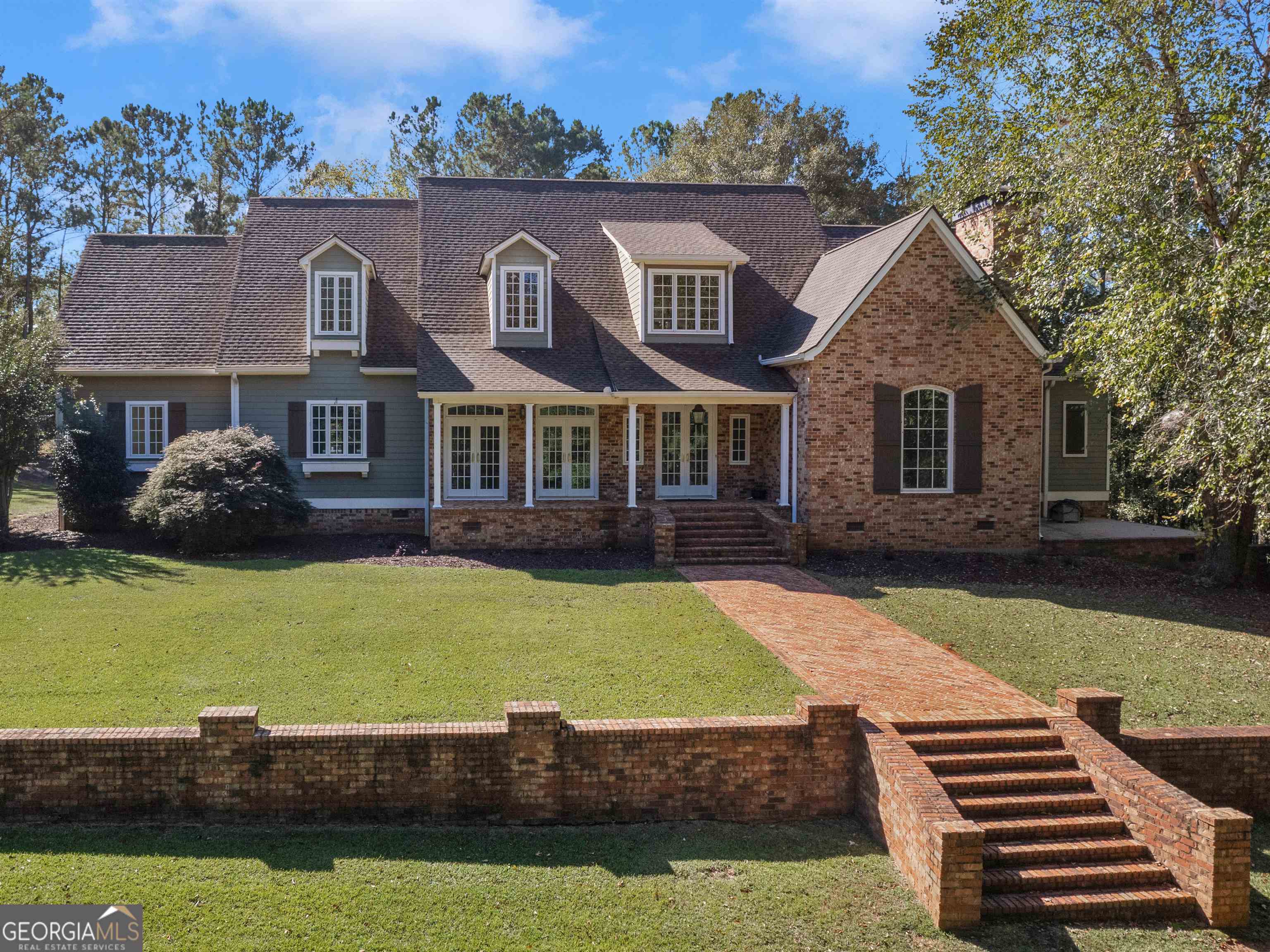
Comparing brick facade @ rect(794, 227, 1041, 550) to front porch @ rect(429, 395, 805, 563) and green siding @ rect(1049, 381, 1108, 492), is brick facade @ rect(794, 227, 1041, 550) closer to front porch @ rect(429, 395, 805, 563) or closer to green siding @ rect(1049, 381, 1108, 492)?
front porch @ rect(429, 395, 805, 563)

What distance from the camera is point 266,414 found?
67.6 ft

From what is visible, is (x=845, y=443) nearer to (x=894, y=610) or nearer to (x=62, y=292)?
(x=894, y=610)

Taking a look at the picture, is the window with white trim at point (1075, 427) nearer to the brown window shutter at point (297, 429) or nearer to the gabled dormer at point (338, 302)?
the gabled dormer at point (338, 302)

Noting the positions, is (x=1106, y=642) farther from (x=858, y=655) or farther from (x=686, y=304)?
(x=686, y=304)

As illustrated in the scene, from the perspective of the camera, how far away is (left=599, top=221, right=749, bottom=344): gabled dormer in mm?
20688

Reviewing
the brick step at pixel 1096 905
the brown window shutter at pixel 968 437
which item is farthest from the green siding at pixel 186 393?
the brick step at pixel 1096 905

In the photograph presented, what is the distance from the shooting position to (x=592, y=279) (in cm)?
2241

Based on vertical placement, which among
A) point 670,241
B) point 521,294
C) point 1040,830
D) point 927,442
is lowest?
point 1040,830

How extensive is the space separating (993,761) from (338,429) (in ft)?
52.6

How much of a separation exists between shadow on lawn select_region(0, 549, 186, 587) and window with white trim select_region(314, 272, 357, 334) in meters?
6.32

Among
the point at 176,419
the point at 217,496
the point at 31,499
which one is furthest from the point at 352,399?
the point at 31,499

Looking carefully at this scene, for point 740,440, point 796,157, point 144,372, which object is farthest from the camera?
point 796,157

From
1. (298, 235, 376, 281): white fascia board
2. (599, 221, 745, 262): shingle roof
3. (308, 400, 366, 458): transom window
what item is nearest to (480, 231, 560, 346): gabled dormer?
(599, 221, 745, 262): shingle roof

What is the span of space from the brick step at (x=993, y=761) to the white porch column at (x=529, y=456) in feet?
37.3
